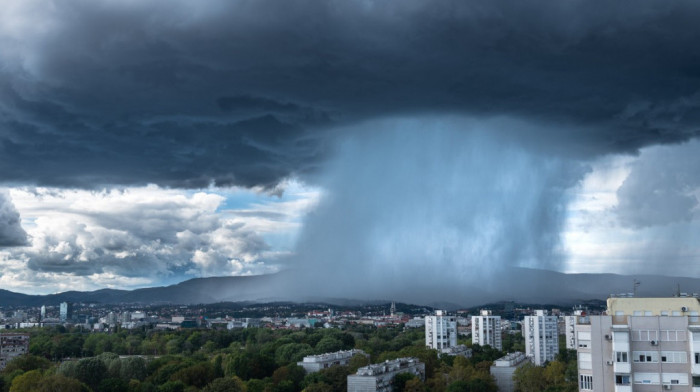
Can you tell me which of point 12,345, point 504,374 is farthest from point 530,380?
point 12,345

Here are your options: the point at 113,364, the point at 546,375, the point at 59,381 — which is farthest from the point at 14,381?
the point at 546,375

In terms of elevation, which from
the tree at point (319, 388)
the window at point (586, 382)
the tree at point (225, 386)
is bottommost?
the tree at point (319, 388)

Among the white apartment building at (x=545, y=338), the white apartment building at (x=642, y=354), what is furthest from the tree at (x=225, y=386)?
the white apartment building at (x=545, y=338)

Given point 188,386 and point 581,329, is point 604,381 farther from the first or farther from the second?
point 188,386

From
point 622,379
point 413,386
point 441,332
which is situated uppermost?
point 622,379

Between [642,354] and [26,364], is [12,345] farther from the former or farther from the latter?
[642,354]

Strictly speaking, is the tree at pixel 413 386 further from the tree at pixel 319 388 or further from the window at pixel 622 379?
the window at pixel 622 379

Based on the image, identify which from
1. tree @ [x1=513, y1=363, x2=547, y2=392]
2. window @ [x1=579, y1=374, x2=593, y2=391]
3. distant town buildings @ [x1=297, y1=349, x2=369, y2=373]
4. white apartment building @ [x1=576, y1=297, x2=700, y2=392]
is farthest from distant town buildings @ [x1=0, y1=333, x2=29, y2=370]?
white apartment building @ [x1=576, y1=297, x2=700, y2=392]
